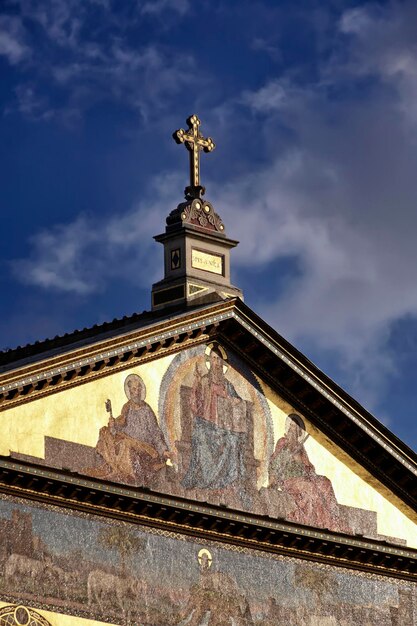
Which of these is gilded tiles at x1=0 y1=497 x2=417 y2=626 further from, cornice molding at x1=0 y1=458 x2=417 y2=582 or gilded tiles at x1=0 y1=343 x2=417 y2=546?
gilded tiles at x1=0 y1=343 x2=417 y2=546

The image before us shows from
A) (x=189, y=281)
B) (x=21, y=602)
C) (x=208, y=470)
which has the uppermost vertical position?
(x=189, y=281)

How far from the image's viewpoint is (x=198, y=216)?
1796 inches

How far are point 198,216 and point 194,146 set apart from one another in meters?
1.54

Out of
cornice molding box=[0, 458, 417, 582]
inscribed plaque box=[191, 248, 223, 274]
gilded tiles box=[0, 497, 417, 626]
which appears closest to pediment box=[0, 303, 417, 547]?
cornice molding box=[0, 458, 417, 582]

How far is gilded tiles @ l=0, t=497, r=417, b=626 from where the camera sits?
1591 inches

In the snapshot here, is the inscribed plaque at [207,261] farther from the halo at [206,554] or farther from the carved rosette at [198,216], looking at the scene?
the halo at [206,554]

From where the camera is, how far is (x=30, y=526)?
40.6 meters

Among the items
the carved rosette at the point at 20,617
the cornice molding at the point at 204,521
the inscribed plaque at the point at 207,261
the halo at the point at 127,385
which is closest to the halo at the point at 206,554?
the cornice molding at the point at 204,521

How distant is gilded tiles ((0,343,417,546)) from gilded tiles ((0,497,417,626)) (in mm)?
905

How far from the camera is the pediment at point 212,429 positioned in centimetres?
4147

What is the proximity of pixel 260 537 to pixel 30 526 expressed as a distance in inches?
208

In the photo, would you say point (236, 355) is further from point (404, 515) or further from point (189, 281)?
point (404, 515)

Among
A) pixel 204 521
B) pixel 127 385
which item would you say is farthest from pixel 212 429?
pixel 127 385

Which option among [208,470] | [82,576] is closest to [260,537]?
[208,470]
